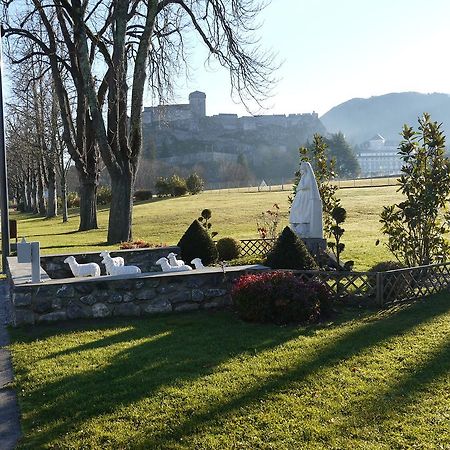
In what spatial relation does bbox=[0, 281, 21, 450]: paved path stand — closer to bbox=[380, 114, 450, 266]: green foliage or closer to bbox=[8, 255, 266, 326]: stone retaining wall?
bbox=[8, 255, 266, 326]: stone retaining wall

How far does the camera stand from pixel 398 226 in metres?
11.3

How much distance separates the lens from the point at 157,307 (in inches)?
338

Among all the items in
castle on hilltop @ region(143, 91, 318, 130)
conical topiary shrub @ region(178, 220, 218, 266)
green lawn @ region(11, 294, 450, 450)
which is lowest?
green lawn @ region(11, 294, 450, 450)

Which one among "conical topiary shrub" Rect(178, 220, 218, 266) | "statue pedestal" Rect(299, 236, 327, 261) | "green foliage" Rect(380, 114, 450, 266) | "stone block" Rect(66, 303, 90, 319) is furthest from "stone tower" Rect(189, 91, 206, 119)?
"stone block" Rect(66, 303, 90, 319)

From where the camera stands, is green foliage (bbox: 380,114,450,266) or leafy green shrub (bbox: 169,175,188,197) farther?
leafy green shrub (bbox: 169,175,188,197)

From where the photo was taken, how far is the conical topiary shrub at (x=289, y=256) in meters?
9.51

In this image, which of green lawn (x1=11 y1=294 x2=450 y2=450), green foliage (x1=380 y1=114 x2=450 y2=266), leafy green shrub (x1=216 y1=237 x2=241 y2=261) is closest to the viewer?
green lawn (x1=11 y1=294 x2=450 y2=450)

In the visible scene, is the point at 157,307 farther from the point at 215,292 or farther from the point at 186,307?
the point at 215,292

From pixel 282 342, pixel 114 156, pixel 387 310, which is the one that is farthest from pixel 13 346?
pixel 114 156

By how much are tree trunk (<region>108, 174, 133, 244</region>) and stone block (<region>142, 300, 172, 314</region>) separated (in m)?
11.7

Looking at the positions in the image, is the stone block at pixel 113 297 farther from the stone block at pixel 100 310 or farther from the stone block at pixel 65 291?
the stone block at pixel 65 291

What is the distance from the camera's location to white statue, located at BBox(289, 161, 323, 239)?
12328 mm

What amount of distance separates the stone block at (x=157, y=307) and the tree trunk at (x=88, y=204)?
19864 millimetres

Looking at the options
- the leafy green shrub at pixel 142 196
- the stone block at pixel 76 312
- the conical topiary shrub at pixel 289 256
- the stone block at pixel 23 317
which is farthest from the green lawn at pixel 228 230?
the leafy green shrub at pixel 142 196
